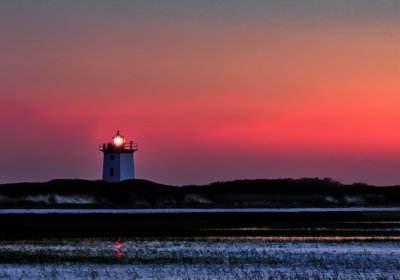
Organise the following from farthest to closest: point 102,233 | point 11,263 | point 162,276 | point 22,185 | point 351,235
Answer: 1. point 22,185
2. point 102,233
3. point 351,235
4. point 11,263
5. point 162,276

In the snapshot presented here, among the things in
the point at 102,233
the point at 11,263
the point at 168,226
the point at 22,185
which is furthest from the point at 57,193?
the point at 11,263

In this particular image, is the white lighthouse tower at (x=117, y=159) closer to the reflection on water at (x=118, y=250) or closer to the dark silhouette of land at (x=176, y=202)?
the dark silhouette of land at (x=176, y=202)

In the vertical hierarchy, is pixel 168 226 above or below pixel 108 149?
below

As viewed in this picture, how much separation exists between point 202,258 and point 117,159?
7821 cm

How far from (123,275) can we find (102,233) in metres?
25.9

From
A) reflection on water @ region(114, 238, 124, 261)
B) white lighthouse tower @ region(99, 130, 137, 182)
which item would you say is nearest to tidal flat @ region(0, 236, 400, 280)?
reflection on water @ region(114, 238, 124, 261)

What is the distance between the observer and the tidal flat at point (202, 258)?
35931 mm

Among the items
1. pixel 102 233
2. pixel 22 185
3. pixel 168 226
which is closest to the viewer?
pixel 102 233

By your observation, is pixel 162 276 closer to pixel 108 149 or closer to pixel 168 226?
pixel 168 226

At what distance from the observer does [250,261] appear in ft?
133

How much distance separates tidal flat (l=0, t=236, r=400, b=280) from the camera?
3593 cm

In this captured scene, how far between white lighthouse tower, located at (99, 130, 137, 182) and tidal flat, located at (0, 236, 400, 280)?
209 feet

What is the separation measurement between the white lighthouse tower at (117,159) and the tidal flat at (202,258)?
6371cm

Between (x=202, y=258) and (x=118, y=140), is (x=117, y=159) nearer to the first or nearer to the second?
(x=118, y=140)
